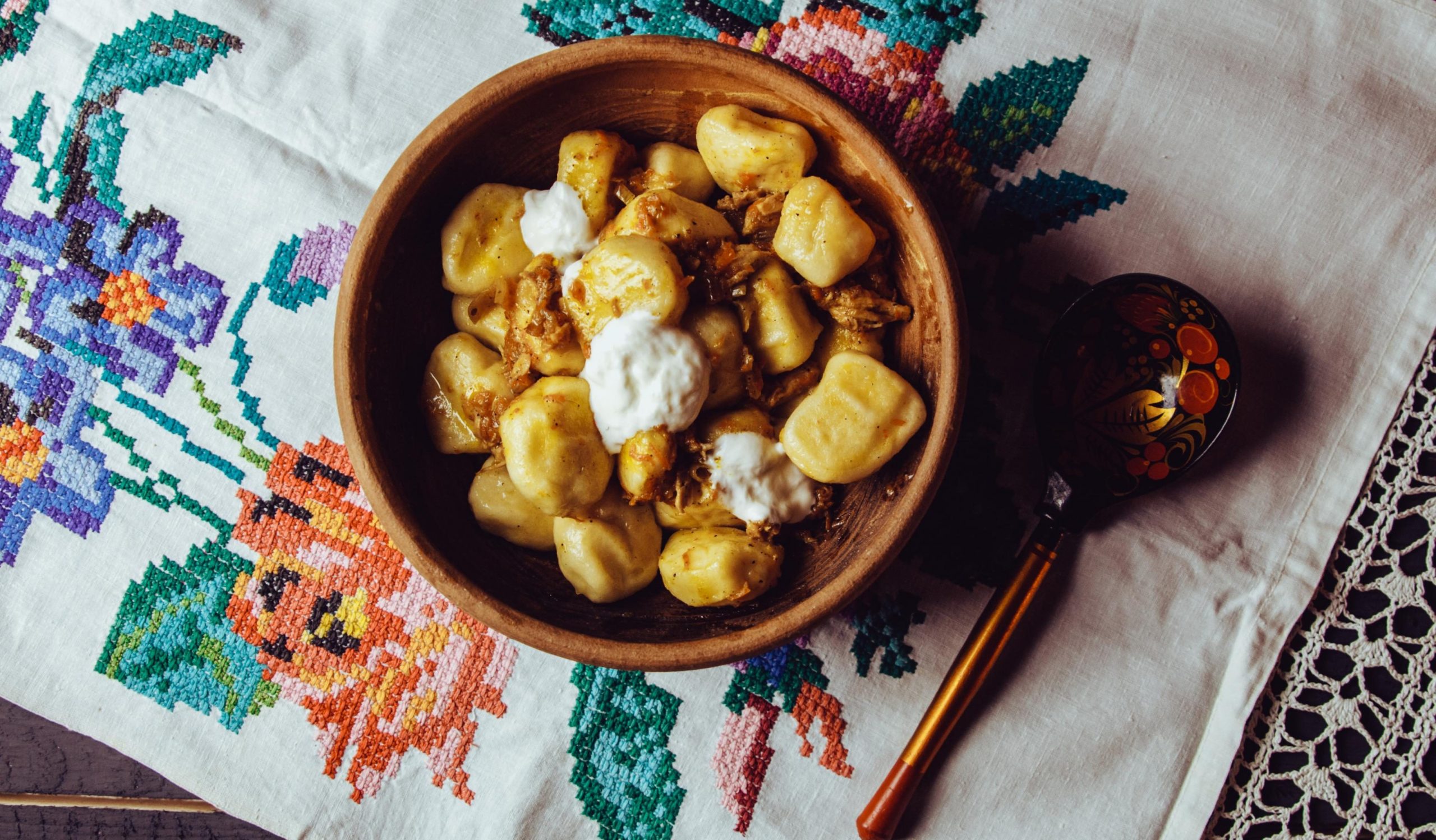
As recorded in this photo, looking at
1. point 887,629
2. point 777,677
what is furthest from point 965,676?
point 777,677

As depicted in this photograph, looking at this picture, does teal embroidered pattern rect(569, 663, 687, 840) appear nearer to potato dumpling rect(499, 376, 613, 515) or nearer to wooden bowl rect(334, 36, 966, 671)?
wooden bowl rect(334, 36, 966, 671)

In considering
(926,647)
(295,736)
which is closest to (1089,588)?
(926,647)

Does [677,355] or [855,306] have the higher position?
[855,306]

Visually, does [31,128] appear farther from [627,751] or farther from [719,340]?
[627,751]

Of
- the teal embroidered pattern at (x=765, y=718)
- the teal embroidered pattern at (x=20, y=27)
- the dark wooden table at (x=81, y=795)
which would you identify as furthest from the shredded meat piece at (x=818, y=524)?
the teal embroidered pattern at (x=20, y=27)

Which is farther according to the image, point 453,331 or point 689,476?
point 453,331

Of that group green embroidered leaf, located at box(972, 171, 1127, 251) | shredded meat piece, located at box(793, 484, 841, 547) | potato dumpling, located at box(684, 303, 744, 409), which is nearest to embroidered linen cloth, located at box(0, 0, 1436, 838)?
green embroidered leaf, located at box(972, 171, 1127, 251)

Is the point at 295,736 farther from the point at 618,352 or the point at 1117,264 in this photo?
the point at 1117,264
